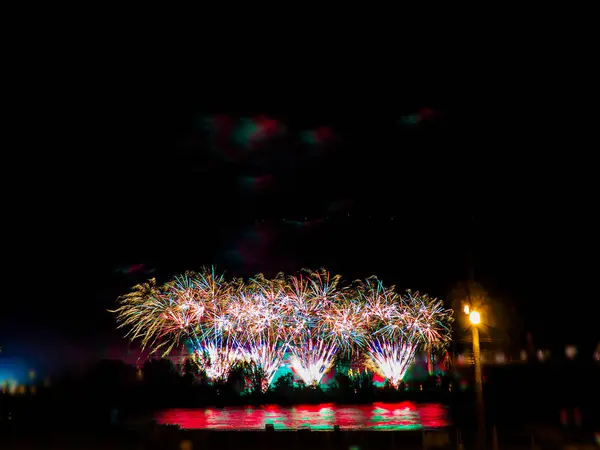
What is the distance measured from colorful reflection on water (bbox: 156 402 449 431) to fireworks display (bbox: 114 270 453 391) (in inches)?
235

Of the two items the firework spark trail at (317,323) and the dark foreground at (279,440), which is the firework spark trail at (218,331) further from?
the dark foreground at (279,440)

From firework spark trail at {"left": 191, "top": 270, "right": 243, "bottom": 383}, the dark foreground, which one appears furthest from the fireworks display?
the dark foreground

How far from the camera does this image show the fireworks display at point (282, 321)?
4541 centimetres

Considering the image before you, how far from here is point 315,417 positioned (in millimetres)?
35250

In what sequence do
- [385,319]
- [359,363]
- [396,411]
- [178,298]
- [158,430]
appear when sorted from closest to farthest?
[158,430] → [396,411] → [178,298] → [385,319] → [359,363]

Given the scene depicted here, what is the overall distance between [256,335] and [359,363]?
13.2m

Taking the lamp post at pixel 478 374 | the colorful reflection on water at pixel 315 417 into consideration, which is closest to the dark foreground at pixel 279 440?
the lamp post at pixel 478 374

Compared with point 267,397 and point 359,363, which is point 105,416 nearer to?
point 267,397

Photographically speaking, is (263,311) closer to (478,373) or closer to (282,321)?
(282,321)

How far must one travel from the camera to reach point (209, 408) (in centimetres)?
4228

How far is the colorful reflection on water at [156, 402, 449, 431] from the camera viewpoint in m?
30.4

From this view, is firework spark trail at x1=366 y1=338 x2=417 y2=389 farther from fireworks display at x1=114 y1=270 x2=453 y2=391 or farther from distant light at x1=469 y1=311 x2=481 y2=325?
distant light at x1=469 y1=311 x2=481 y2=325

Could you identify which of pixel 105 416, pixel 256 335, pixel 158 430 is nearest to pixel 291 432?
pixel 158 430

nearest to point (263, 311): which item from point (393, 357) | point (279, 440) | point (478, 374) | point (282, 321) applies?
point (282, 321)
